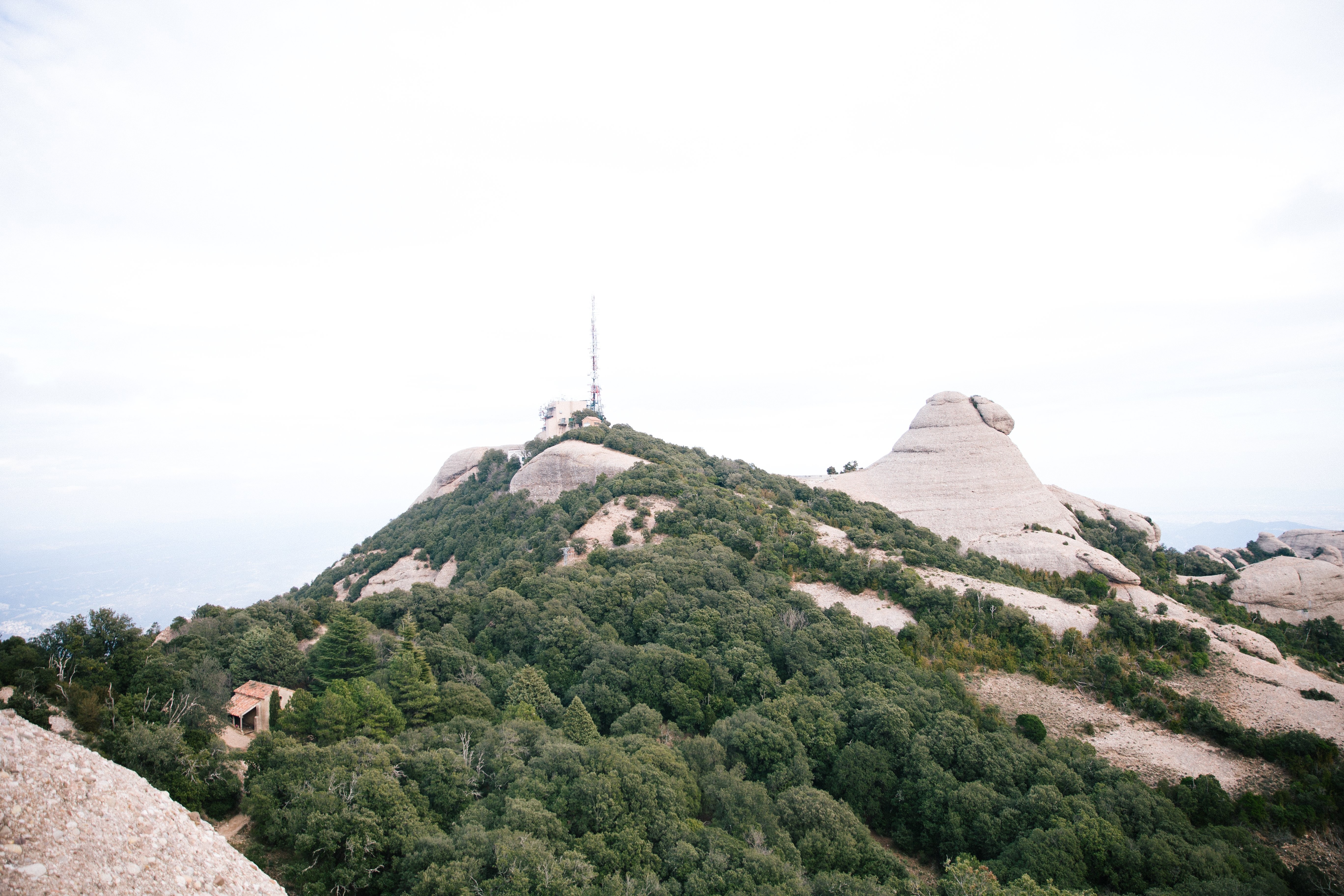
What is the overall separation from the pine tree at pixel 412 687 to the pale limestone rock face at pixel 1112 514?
56.9 m

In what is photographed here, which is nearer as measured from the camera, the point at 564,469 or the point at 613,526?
the point at 613,526

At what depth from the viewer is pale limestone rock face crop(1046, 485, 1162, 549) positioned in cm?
5575

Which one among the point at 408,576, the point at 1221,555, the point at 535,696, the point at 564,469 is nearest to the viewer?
the point at 535,696

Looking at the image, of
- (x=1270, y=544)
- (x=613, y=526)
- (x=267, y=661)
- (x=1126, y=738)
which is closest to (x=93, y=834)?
(x=267, y=661)

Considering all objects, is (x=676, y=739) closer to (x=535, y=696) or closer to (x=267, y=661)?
(x=535, y=696)

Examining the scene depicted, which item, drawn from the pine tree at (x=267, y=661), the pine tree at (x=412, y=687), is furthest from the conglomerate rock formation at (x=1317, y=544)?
the pine tree at (x=267, y=661)

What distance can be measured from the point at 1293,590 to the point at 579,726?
51.6 meters

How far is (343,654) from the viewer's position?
81.6 feet

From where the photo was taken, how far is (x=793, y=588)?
34781 millimetres

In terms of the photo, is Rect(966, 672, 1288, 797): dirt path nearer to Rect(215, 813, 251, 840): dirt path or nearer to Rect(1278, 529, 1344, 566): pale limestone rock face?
Rect(215, 813, 251, 840): dirt path

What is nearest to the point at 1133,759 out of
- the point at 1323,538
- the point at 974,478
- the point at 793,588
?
the point at 793,588

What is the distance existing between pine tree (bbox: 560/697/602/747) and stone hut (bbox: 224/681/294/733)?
10585mm

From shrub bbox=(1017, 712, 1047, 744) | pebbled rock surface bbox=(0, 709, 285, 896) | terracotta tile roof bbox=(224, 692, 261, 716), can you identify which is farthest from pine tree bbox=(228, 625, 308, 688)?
shrub bbox=(1017, 712, 1047, 744)

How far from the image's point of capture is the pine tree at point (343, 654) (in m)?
24.4
